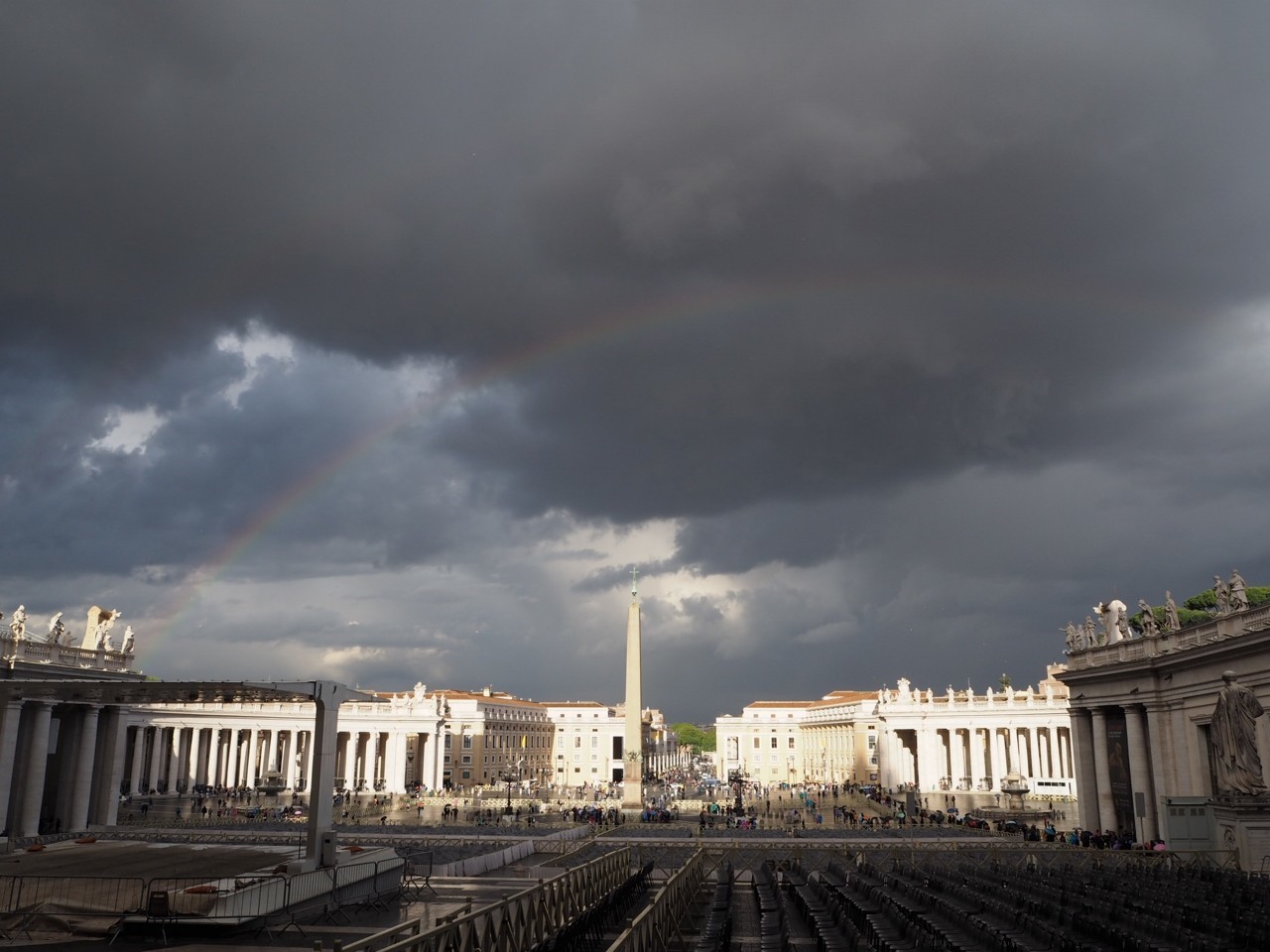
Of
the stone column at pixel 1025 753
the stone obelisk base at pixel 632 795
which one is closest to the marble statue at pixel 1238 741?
the stone obelisk base at pixel 632 795

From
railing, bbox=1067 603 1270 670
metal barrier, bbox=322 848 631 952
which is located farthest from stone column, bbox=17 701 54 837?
railing, bbox=1067 603 1270 670

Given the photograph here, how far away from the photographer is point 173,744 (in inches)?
3969

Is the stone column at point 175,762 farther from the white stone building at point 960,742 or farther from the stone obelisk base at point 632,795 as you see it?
the white stone building at point 960,742

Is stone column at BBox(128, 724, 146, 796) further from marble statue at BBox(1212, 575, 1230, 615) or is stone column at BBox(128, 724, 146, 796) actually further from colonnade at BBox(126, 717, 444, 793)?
marble statue at BBox(1212, 575, 1230, 615)

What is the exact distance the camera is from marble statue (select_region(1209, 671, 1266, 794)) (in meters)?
33.3

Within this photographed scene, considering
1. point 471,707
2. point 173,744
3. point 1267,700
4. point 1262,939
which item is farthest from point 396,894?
point 471,707

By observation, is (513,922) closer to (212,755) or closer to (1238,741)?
(1238,741)

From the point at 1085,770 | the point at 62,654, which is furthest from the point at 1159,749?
the point at 62,654

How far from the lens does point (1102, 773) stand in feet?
169

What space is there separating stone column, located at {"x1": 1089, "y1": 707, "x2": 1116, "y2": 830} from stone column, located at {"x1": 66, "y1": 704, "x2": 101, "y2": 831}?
57121mm

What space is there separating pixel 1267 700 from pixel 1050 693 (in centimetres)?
7225

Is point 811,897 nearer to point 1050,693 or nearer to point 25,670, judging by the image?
point 25,670

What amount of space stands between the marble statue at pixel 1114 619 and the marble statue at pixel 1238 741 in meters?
17.9

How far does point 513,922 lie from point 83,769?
51.8 metres
